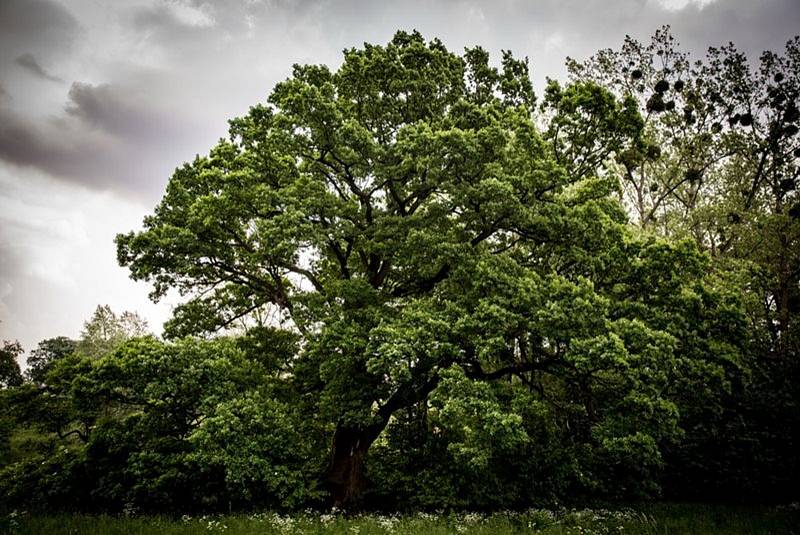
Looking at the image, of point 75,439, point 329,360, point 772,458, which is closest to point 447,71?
point 329,360

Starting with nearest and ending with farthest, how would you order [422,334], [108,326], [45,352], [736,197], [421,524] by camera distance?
[421,524] < [422,334] < [736,197] < [108,326] < [45,352]

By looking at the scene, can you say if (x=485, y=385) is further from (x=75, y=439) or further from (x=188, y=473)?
(x=75, y=439)

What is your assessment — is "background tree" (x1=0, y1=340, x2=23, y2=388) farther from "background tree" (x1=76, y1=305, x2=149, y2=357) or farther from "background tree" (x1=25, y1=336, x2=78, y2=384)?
"background tree" (x1=25, y1=336, x2=78, y2=384)

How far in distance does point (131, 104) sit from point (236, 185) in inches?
302

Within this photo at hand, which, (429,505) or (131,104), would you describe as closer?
(429,505)

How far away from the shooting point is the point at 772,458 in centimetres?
1508

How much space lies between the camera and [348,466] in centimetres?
1452

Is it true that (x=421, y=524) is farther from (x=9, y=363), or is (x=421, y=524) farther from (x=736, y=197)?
(x=9, y=363)

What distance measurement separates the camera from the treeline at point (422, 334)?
35.1 ft

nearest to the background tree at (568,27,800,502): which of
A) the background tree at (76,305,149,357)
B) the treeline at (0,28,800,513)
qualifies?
the treeline at (0,28,800,513)

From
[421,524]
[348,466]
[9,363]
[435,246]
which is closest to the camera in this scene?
[421,524]

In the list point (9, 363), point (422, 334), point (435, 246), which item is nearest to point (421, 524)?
point (422, 334)

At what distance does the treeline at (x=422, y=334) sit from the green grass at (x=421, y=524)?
1330 millimetres

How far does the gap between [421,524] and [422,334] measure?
4688 millimetres
